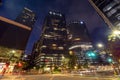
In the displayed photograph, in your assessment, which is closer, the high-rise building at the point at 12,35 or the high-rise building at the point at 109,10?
the high-rise building at the point at 109,10

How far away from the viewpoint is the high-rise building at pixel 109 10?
56.6 ft

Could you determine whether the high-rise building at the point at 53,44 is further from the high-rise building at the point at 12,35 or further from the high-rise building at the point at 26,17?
the high-rise building at the point at 26,17

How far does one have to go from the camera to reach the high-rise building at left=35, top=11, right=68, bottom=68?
133 metres

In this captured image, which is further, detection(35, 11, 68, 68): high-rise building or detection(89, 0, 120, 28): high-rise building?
detection(35, 11, 68, 68): high-rise building

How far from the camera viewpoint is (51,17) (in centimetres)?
18338

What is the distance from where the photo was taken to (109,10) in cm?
1816

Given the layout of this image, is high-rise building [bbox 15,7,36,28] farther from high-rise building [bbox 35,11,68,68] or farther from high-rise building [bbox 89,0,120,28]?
high-rise building [bbox 89,0,120,28]

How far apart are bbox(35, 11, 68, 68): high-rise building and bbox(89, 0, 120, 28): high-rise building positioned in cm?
9983

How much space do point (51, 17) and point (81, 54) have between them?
73709 mm

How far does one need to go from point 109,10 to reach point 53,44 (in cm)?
13026

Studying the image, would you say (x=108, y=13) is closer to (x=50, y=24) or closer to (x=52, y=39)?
(x=52, y=39)

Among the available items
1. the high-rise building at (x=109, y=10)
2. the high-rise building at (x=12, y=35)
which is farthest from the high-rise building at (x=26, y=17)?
the high-rise building at (x=109, y=10)

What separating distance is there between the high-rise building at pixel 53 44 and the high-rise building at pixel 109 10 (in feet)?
328

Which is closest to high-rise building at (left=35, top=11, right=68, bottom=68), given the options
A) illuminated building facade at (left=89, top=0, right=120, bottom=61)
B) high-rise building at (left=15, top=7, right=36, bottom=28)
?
high-rise building at (left=15, top=7, right=36, bottom=28)
